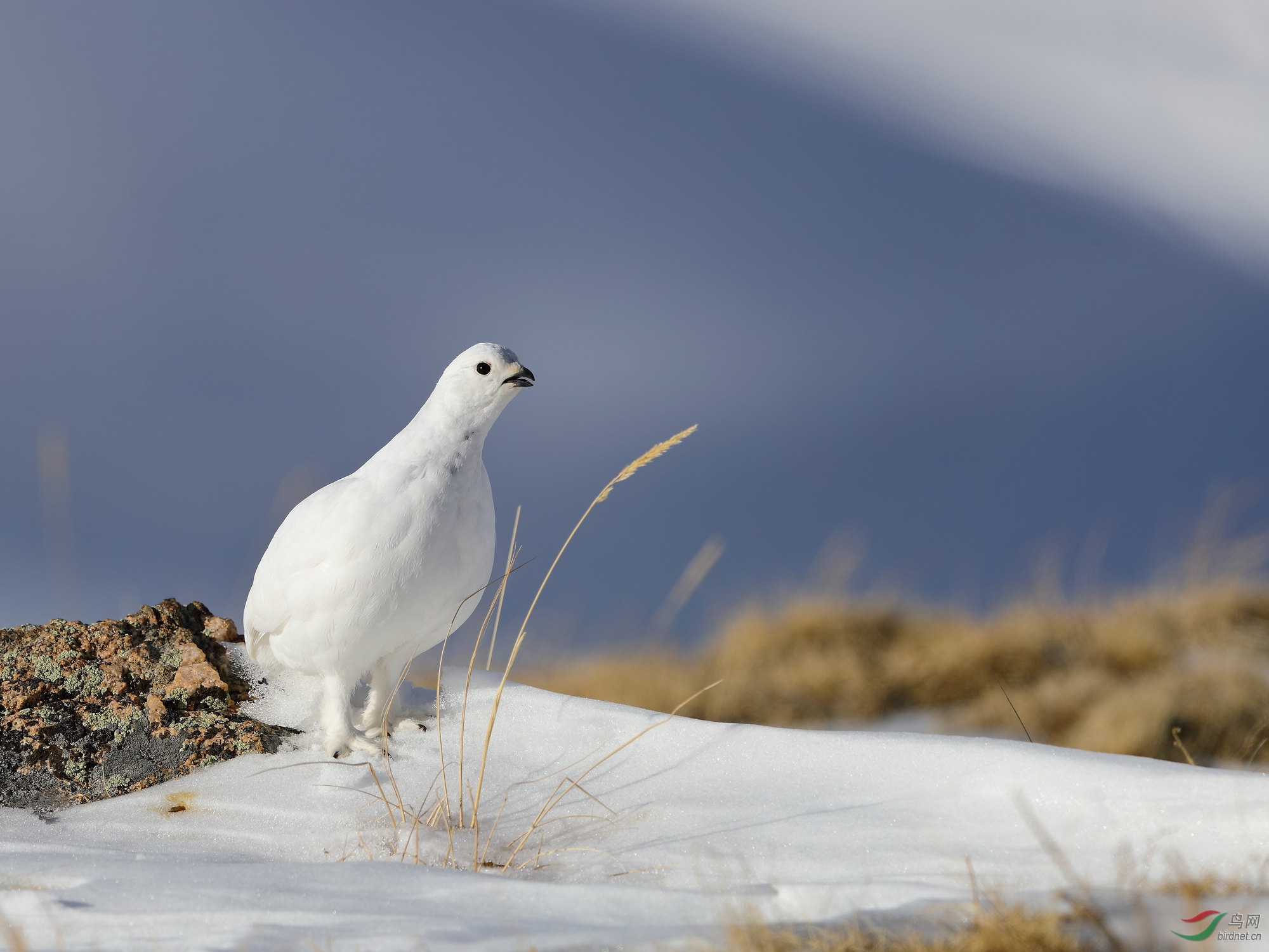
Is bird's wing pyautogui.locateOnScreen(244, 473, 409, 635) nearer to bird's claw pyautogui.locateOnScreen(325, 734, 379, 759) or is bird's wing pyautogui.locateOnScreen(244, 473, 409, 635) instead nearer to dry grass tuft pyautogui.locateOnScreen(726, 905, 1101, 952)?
bird's claw pyautogui.locateOnScreen(325, 734, 379, 759)

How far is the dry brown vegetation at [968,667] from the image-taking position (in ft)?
17.4

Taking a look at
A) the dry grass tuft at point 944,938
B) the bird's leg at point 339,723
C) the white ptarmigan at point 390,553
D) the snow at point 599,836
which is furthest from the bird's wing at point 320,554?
the dry grass tuft at point 944,938

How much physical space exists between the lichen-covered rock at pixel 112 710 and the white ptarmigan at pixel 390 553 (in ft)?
1.09

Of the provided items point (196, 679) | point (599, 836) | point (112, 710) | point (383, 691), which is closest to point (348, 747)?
point (383, 691)

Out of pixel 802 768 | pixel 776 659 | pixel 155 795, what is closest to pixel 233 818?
pixel 155 795

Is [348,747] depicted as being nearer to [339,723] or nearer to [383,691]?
[339,723]

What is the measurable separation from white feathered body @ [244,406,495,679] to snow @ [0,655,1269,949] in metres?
0.43

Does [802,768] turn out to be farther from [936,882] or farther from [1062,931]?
[1062,931]

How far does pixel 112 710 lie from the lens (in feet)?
10.7

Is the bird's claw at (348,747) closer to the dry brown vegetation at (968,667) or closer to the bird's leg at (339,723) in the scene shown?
the bird's leg at (339,723)

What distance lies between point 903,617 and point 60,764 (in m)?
5.22

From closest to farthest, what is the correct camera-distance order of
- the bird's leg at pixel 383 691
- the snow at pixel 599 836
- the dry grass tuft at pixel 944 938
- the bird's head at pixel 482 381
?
the dry grass tuft at pixel 944 938, the snow at pixel 599 836, the bird's head at pixel 482 381, the bird's leg at pixel 383 691

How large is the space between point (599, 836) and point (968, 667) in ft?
13.3

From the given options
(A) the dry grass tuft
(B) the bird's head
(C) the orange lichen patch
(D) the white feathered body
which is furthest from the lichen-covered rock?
(A) the dry grass tuft
